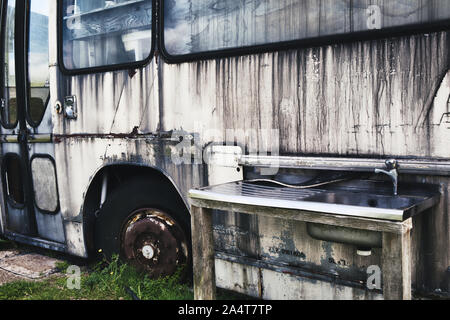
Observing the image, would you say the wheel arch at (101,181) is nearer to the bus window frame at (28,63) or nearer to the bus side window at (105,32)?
the bus side window at (105,32)

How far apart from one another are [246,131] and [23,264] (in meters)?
2.64

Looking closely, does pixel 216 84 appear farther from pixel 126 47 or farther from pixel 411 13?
pixel 411 13

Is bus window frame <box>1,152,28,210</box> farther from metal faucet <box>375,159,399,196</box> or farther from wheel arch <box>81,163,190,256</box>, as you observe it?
metal faucet <box>375,159,399,196</box>

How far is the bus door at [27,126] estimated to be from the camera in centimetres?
384

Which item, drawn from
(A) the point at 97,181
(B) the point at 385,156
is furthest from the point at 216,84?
(A) the point at 97,181

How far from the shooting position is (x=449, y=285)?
6.61ft

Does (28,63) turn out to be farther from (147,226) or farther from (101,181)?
(147,226)

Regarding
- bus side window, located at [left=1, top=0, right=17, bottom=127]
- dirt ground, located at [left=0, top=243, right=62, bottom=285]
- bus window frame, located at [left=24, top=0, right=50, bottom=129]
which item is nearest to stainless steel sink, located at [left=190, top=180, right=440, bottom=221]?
dirt ground, located at [left=0, top=243, right=62, bottom=285]

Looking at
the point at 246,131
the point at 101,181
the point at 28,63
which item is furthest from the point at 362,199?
the point at 28,63

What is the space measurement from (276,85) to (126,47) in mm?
1261

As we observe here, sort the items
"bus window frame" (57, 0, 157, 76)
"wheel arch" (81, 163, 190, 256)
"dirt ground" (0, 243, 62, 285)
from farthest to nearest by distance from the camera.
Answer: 1. "dirt ground" (0, 243, 62, 285)
2. "wheel arch" (81, 163, 190, 256)
3. "bus window frame" (57, 0, 157, 76)

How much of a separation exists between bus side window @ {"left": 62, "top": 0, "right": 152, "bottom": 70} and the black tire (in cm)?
91

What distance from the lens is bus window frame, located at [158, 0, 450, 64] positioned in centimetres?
204

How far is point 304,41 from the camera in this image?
7.84 ft
